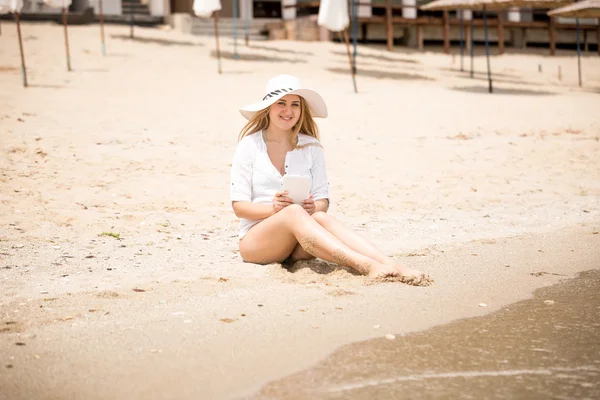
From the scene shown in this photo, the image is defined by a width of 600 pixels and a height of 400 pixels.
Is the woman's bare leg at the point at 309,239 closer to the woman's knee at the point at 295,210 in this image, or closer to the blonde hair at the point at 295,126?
the woman's knee at the point at 295,210

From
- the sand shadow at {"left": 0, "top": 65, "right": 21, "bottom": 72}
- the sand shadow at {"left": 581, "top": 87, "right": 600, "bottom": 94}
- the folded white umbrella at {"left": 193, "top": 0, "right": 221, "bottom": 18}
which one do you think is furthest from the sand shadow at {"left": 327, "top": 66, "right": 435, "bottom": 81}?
the sand shadow at {"left": 0, "top": 65, "right": 21, "bottom": 72}

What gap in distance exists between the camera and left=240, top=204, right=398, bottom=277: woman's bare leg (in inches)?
170

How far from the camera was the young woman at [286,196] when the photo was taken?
4355mm

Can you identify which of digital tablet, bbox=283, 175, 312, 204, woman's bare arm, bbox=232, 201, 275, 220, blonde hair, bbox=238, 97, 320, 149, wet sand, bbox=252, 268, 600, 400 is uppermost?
blonde hair, bbox=238, 97, 320, 149

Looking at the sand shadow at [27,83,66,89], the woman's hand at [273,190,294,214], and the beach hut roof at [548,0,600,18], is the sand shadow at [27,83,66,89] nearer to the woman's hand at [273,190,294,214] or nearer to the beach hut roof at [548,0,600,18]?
the woman's hand at [273,190,294,214]

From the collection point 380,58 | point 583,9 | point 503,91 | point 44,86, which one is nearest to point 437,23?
point 380,58

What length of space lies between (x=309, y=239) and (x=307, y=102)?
92cm

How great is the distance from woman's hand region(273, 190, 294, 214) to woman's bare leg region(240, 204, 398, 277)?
0.14 feet

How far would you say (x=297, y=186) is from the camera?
436 cm

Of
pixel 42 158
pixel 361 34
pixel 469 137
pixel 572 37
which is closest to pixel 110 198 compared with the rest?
pixel 42 158

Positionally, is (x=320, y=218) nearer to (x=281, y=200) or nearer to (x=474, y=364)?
(x=281, y=200)

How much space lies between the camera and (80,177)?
7848 mm

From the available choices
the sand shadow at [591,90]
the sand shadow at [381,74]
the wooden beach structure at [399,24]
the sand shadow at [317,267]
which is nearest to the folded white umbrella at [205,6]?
the sand shadow at [381,74]

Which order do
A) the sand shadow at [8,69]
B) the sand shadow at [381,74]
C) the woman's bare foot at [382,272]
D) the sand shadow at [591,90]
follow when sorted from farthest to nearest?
the sand shadow at [591,90] < the sand shadow at [381,74] < the sand shadow at [8,69] < the woman's bare foot at [382,272]
